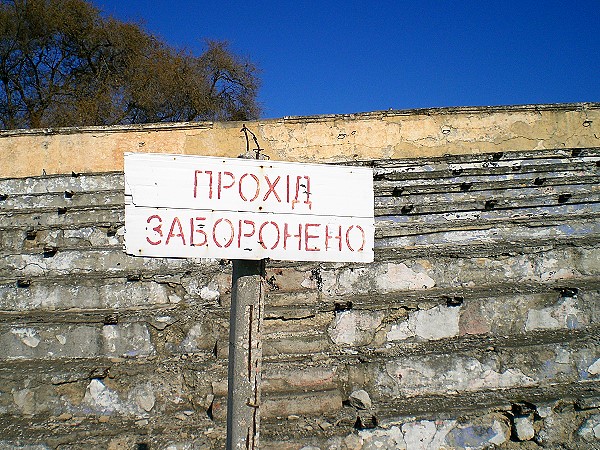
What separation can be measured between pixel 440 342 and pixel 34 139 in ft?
29.2

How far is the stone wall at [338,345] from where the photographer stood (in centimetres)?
337

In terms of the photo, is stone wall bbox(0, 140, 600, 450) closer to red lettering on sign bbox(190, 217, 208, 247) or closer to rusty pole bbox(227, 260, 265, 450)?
rusty pole bbox(227, 260, 265, 450)

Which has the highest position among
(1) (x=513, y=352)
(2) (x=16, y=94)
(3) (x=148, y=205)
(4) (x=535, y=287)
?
(2) (x=16, y=94)

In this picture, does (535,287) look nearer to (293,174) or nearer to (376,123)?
(293,174)

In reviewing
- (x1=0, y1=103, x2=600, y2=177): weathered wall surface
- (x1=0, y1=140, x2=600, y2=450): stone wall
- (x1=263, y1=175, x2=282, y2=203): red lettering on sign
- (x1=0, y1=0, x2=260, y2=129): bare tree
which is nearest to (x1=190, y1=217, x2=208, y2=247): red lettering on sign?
(x1=263, y1=175, x2=282, y2=203): red lettering on sign

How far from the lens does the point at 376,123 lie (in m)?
10.3

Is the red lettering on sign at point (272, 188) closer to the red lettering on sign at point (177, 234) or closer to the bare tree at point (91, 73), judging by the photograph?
the red lettering on sign at point (177, 234)

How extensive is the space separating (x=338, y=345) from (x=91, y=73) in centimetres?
2023

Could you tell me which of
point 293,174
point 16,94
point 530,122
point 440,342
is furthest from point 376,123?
point 16,94

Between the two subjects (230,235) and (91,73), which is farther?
(91,73)

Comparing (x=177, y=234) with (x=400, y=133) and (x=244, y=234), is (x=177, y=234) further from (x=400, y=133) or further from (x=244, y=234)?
(x=400, y=133)

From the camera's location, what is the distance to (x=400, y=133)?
10.3 meters

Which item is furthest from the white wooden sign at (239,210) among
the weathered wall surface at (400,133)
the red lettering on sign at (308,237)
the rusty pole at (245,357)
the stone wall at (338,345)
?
the weathered wall surface at (400,133)

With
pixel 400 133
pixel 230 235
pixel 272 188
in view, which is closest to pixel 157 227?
pixel 230 235
